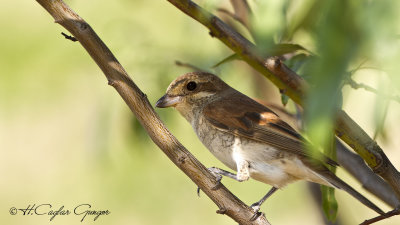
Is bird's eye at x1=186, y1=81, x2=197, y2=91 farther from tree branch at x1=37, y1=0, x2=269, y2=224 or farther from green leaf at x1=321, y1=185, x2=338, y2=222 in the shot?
tree branch at x1=37, y1=0, x2=269, y2=224

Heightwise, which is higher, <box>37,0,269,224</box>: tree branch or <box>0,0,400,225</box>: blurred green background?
<box>0,0,400,225</box>: blurred green background

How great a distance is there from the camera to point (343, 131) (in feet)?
7.70

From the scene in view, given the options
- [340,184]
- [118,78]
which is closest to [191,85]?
[340,184]

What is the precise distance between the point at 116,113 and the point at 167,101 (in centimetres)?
44

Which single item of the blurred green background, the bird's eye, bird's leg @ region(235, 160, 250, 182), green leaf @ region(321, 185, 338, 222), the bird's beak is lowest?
green leaf @ region(321, 185, 338, 222)

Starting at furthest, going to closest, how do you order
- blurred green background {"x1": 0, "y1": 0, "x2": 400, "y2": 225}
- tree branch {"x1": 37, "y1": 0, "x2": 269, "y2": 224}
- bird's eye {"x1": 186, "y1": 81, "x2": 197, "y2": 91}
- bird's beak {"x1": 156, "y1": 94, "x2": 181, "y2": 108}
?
blurred green background {"x1": 0, "y1": 0, "x2": 400, "y2": 225} < bird's eye {"x1": 186, "y1": 81, "x2": 197, "y2": 91} < bird's beak {"x1": 156, "y1": 94, "x2": 181, "y2": 108} < tree branch {"x1": 37, "y1": 0, "x2": 269, "y2": 224}

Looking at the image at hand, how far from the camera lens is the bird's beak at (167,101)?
3510 mm

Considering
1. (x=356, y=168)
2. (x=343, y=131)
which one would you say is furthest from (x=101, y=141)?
(x=343, y=131)

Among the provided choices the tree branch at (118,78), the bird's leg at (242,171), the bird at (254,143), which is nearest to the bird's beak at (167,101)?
the bird at (254,143)

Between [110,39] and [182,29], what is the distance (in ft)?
2.28

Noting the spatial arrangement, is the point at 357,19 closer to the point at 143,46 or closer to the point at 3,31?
the point at 143,46

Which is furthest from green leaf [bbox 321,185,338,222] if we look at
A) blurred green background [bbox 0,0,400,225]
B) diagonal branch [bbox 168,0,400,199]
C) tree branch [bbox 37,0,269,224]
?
tree branch [bbox 37,0,269,224]

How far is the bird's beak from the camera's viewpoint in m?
3.51

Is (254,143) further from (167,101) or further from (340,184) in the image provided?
(167,101)
